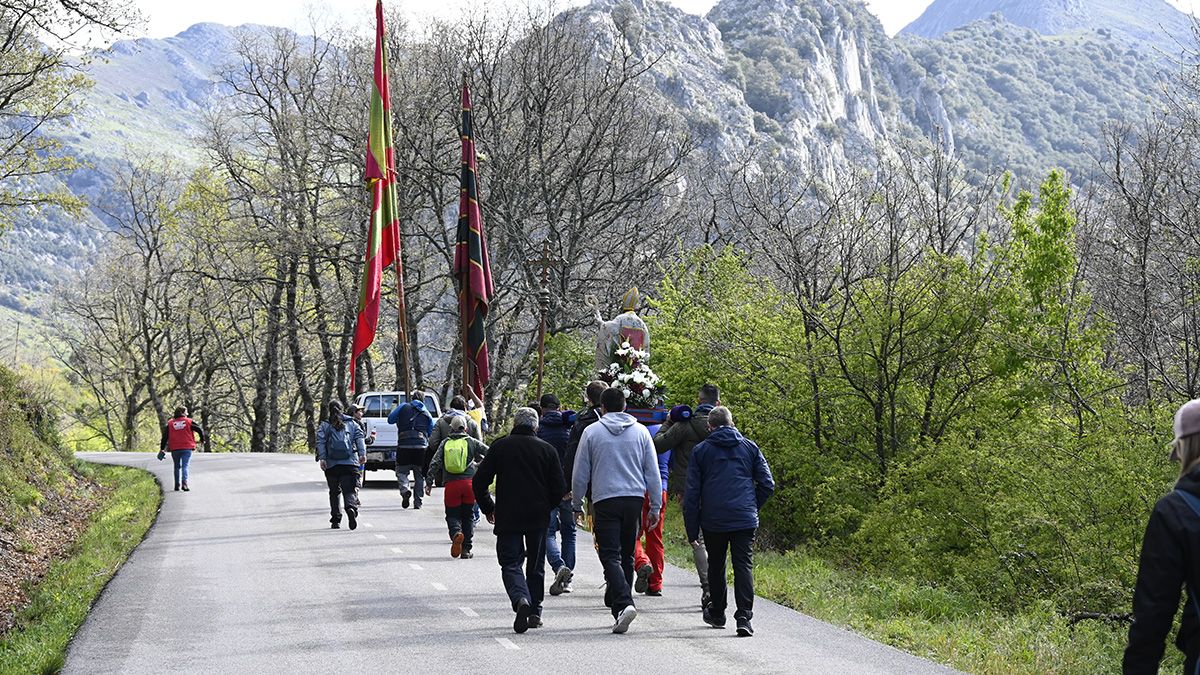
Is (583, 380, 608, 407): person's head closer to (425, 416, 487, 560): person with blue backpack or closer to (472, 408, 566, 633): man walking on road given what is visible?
(472, 408, 566, 633): man walking on road

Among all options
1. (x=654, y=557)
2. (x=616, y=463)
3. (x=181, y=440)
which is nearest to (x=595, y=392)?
(x=616, y=463)

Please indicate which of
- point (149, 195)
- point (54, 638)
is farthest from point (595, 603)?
point (149, 195)

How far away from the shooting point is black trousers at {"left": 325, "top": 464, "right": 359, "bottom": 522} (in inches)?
738

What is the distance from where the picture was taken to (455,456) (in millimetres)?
14398

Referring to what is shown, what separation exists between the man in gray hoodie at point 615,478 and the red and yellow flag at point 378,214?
11688 millimetres

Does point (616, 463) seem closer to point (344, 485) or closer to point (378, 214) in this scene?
point (344, 485)

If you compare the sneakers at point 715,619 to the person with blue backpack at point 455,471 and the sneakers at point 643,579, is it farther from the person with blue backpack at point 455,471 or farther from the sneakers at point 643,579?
the person with blue backpack at point 455,471

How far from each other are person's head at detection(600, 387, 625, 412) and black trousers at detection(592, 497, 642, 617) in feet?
2.54

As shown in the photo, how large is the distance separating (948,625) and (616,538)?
3188 mm

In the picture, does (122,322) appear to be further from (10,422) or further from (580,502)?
(580,502)

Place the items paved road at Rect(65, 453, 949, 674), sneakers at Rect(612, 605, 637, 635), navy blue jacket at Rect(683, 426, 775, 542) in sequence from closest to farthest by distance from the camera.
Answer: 1. paved road at Rect(65, 453, 949, 674)
2. sneakers at Rect(612, 605, 637, 635)
3. navy blue jacket at Rect(683, 426, 775, 542)

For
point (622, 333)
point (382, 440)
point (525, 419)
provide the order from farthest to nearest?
point (382, 440)
point (622, 333)
point (525, 419)

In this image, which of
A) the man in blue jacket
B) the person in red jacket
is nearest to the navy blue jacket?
the man in blue jacket

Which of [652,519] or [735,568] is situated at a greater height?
[652,519]
